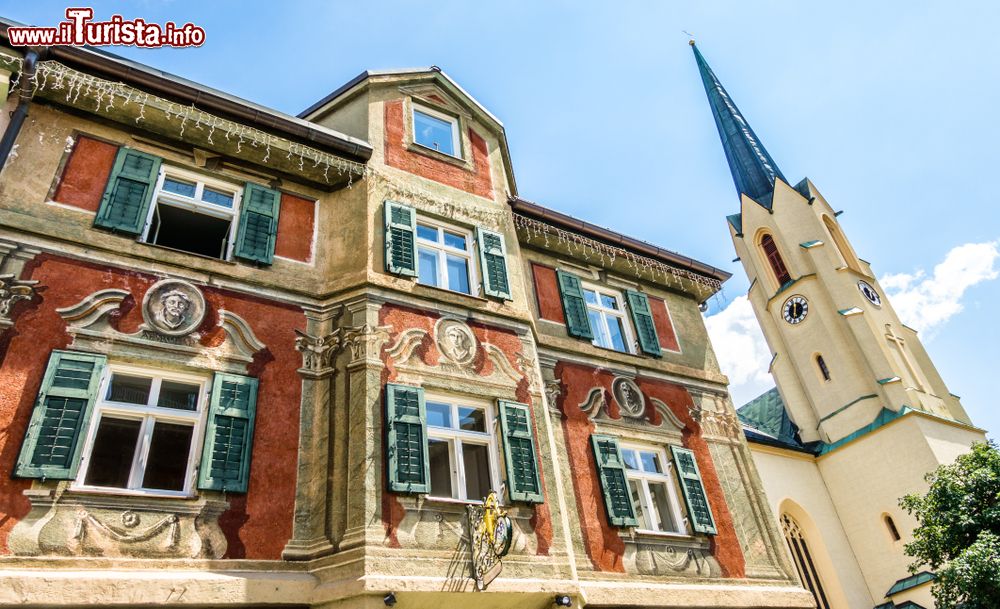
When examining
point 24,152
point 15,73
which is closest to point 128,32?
point 15,73

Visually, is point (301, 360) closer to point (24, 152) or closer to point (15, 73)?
point (24, 152)

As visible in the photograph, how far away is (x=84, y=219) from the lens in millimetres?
9203

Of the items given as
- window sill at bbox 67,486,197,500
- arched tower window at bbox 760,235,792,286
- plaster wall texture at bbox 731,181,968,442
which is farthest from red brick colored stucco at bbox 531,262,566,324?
arched tower window at bbox 760,235,792,286

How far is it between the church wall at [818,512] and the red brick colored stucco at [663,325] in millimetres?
8462

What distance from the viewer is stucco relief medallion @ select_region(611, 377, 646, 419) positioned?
12422mm

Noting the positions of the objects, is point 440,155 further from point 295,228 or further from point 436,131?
point 295,228

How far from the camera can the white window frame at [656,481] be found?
1133 centimetres

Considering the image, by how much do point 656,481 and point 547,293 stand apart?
409 centimetres

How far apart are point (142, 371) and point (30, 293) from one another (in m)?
1.60

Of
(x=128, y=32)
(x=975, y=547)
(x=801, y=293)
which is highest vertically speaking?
(x=801, y=293)

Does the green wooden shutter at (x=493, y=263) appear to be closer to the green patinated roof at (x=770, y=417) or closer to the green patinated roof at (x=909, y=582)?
the green patinated roof at (x=909, y=582)

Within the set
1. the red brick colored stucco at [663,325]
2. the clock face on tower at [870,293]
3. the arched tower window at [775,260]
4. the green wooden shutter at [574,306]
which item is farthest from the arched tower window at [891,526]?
the green wooden shutter at [574,306]

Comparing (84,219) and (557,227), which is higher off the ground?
(557,227)

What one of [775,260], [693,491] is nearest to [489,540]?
[693,491]
